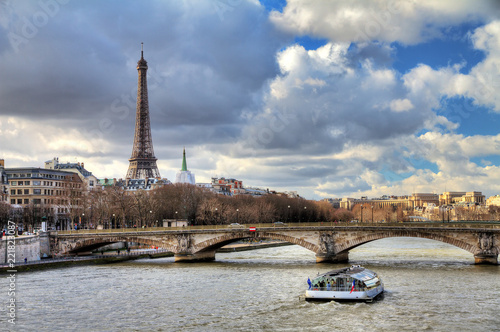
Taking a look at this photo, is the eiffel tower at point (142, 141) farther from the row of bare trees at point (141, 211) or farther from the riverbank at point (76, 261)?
the riverbank at point (76, 261)

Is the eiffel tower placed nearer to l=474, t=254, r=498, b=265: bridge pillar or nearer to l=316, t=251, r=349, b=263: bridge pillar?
l=316, t=251, r=349, b=263: bridge pillar

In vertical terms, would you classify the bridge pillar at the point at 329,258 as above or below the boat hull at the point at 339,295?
above

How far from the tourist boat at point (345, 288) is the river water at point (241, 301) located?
0.86 m

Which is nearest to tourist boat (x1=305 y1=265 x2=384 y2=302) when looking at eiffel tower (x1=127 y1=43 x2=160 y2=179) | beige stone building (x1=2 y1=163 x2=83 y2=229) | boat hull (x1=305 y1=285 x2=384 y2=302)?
Result: boat hull (x1=305 y1=285 x2=384 y2=302)

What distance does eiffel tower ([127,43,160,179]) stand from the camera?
164625mm

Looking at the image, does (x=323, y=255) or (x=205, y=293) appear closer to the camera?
(x=205, y=293)

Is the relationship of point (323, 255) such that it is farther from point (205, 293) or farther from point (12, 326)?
point (12, 326)

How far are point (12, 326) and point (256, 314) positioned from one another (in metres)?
13.2

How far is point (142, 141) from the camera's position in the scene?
168875 millimetres

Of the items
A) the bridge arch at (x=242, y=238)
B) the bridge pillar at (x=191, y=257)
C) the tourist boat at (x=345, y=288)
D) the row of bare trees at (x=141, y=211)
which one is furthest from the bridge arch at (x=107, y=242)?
the tourist boat at (x=345, y=288)

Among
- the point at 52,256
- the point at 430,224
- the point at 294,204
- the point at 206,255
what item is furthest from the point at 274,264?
the point at 294,204

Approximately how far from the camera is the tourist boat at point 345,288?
1593 inches

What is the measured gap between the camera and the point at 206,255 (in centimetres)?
7075

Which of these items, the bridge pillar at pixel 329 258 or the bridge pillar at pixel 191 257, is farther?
the bridge pillar at pixel 191 257
